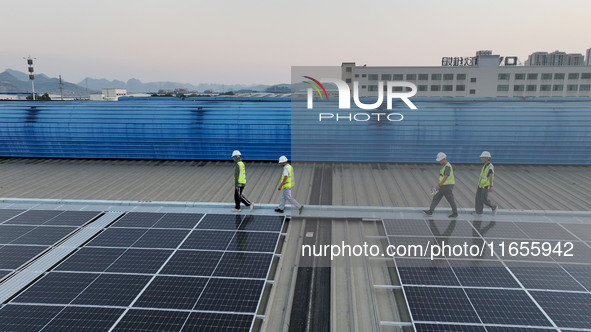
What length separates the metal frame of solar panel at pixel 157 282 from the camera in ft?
17.4

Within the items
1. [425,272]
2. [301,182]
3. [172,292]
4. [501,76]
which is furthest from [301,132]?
[501,76]

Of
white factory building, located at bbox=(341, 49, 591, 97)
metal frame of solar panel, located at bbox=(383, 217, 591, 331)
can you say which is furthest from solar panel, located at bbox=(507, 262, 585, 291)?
white factory building, located at bbox=(341, 49, 591, 97)

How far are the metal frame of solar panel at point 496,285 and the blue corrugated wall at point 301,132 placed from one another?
9.15m

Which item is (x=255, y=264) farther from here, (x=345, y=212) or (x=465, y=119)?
(x=465, y=119)

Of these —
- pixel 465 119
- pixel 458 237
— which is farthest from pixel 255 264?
pixel 465 119

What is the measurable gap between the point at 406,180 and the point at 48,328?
40.8 ft

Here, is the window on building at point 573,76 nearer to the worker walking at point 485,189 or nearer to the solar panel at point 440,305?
the worker walking at point 485,189

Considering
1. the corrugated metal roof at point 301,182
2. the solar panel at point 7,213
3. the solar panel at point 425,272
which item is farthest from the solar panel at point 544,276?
the solar panel at point 7,213

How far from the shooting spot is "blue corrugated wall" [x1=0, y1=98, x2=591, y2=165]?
16750 mm

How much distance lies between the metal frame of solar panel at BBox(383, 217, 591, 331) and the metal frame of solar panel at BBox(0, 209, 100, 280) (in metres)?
7.51

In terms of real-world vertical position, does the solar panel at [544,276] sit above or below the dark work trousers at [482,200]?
below

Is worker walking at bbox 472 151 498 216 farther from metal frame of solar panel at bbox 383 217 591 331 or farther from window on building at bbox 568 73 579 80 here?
window on building at bbox 568 73 579 80

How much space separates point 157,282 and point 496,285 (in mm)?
5935

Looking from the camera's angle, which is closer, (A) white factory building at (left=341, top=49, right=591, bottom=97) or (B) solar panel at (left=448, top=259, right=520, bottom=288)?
(B) solar panel at (left=448, top=259, right=520, bottom=288)
